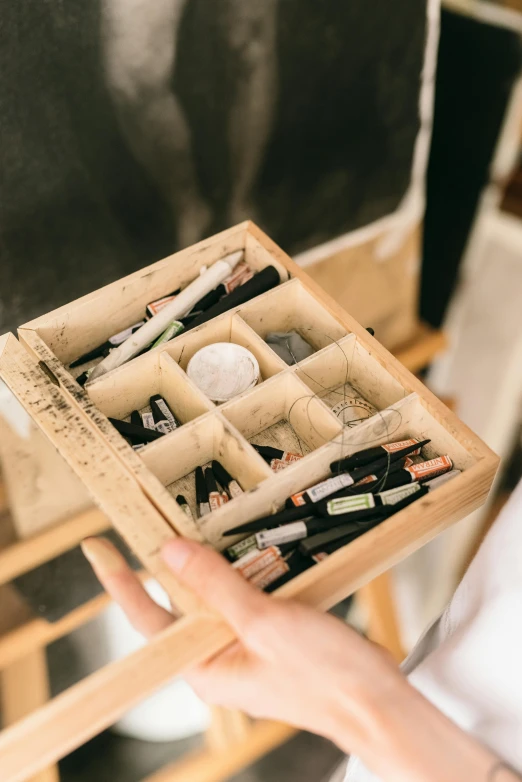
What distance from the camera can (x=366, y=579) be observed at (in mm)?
527

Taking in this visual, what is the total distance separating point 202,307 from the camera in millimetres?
649

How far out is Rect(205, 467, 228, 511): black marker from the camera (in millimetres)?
550

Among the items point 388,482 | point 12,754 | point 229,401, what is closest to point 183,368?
point 229,401

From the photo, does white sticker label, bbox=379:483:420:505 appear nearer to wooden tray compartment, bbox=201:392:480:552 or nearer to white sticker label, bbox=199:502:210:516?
wooden tray compartment, bbox=201:392:480:552

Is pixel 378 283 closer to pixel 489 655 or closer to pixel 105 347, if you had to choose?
pixel 105 347

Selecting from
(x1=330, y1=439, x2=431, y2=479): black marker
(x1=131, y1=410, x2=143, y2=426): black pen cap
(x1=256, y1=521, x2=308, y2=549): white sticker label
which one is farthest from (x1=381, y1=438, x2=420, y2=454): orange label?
(x1=131, y1=410, x2=143, y2=426): black pen cap

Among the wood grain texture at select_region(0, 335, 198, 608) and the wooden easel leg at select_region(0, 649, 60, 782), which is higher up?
the wood grain texture at select_region(0, 335, 198, 608)

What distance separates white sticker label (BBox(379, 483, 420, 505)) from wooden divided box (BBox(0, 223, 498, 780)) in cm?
2

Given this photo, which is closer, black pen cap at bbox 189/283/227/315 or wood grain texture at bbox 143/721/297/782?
black pen cap at bbox 189/283/227/315

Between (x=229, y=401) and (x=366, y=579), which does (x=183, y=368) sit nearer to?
(x=229, y=401)

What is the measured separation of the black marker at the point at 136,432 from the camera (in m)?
0.57

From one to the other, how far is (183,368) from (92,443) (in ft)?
0.41

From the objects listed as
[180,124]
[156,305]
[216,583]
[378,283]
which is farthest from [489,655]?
[378,283]

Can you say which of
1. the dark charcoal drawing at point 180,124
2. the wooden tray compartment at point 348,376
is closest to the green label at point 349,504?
the wooden tray compartment at point 348,376
